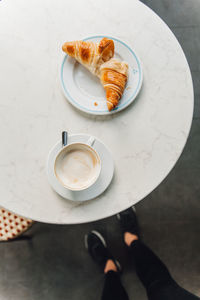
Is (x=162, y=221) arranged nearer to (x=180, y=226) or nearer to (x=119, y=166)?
(x=180, y=226)

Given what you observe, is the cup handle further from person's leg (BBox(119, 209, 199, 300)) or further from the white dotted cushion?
person's leg (BBox(119, 209, 199, 300))

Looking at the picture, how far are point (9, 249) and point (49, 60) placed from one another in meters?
1.34

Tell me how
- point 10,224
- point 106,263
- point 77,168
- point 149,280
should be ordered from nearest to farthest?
1. point 77,168
2. point 10,224
3. point 149,280
4. point 106,263

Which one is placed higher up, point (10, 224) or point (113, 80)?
point (113, 80)

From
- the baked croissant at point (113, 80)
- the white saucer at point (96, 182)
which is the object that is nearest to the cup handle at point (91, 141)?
the white saucer at point (96, 182)

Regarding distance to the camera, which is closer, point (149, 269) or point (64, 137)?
point (64, 137)

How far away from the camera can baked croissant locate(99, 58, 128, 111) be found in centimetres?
93

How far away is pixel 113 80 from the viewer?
3.03ft

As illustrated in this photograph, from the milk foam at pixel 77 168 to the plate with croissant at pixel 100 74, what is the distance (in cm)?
18

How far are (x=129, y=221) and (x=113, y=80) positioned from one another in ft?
3.56

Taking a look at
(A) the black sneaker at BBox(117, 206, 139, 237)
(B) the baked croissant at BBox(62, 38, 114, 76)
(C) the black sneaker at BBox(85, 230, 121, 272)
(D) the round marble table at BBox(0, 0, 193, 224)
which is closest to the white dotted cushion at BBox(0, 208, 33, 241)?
(D) the round marble table at BBox(0, 0, 193, 224)

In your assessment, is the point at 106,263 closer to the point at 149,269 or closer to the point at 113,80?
the point at 149,269

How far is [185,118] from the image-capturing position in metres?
1.00

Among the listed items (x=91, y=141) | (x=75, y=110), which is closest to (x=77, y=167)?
(x=91, y=141)
